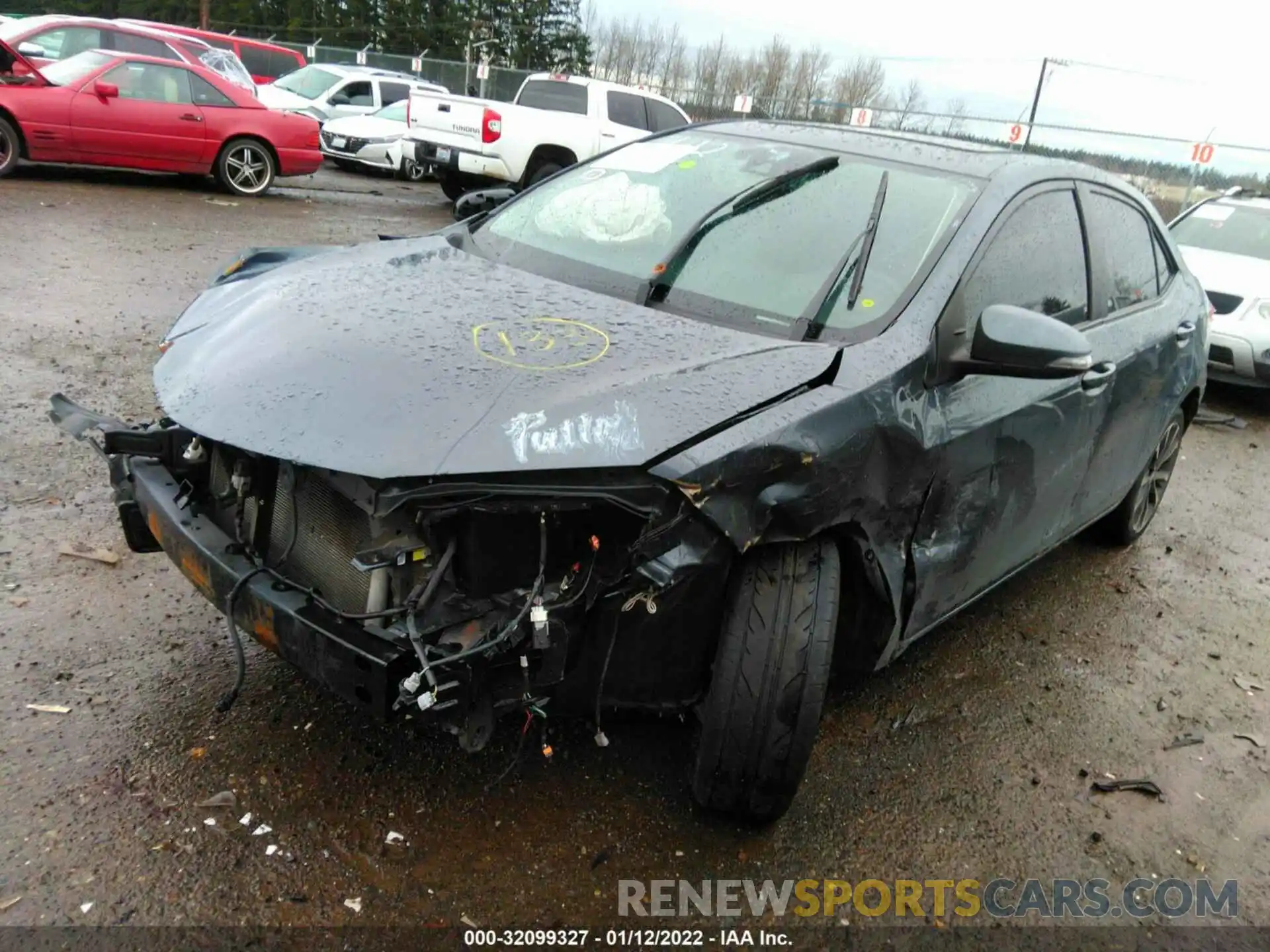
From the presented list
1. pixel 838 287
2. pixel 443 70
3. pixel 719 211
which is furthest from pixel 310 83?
pixel 838 287

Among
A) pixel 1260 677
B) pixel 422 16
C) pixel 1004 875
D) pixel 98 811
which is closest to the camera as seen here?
pixel 98 811

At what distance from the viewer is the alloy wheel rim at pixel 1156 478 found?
462 centimetres

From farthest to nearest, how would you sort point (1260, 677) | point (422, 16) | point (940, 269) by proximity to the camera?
1. point (422, 16)
2. point (1260, 677)
3. point (940, 269)

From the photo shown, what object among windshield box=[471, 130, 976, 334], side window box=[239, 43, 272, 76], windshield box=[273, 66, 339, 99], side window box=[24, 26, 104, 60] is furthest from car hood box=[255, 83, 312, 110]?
windshield box=[471, 130, 976, 334]

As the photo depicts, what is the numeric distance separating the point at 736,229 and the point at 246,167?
10.5 meters

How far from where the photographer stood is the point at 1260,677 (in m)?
3.88

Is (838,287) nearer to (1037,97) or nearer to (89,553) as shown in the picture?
(89,553)

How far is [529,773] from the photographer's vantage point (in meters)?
2.79

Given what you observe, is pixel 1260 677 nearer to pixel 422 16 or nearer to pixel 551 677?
pixel 551 677

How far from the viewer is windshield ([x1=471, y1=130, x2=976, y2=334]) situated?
2.91m

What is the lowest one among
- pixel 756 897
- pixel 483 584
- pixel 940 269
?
pixel 756 897

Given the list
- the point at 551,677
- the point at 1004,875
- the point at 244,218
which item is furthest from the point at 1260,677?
the point at 244,218

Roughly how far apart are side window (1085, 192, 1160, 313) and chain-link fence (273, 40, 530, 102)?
25.5 m

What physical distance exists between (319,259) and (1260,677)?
398cm
